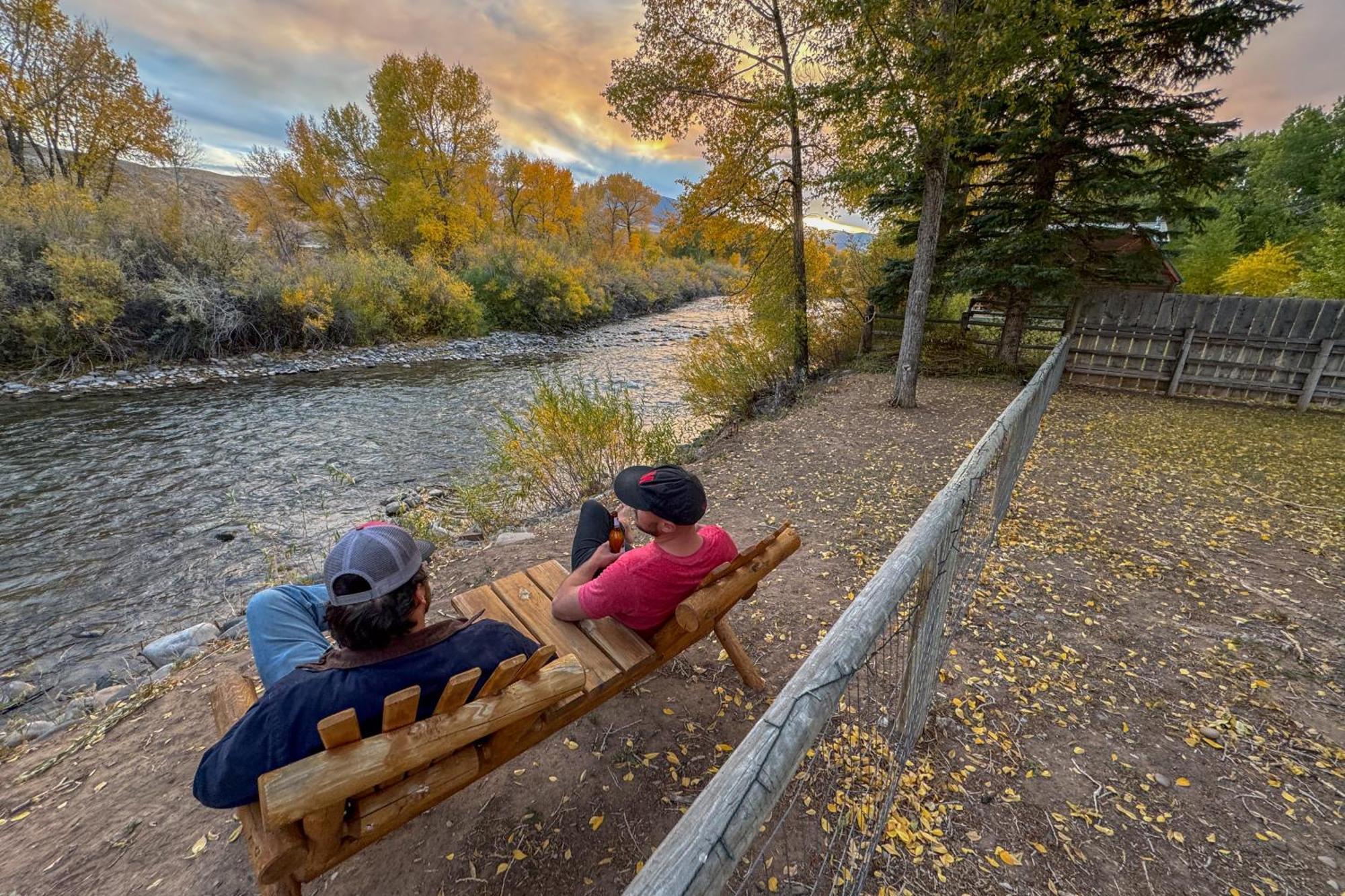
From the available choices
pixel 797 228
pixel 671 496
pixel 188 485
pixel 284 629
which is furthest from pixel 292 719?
pixel 797 228

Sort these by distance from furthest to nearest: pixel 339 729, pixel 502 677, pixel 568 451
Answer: pixel 568 451
pixel 502 677
pixel 339 729

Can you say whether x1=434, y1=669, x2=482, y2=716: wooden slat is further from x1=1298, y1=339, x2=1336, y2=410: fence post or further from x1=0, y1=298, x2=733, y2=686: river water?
x1=1298, y1=339, x2=1336, y2=410: fence post

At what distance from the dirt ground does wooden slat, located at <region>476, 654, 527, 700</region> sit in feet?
3.25

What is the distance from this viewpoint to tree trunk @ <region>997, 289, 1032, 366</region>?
1023 cm

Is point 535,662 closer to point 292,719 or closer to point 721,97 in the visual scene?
point 292,719

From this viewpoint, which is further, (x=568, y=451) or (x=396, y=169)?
(x=396, y=169)

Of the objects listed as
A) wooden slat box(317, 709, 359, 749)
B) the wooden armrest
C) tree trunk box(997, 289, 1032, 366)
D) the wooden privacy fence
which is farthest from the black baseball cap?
the wooden privacy fence

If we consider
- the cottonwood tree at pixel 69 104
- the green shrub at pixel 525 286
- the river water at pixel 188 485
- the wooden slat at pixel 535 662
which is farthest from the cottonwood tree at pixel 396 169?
the wooden slat at pixel 535 662

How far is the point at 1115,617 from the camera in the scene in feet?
10.5

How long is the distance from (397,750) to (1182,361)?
1304 cm

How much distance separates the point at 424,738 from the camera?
1280mm

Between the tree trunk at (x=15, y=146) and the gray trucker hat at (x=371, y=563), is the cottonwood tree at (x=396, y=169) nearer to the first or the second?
the tree trunk at (x=15, y=146)

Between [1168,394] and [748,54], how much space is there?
10.6 metres

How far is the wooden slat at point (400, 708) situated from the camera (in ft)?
3.92
